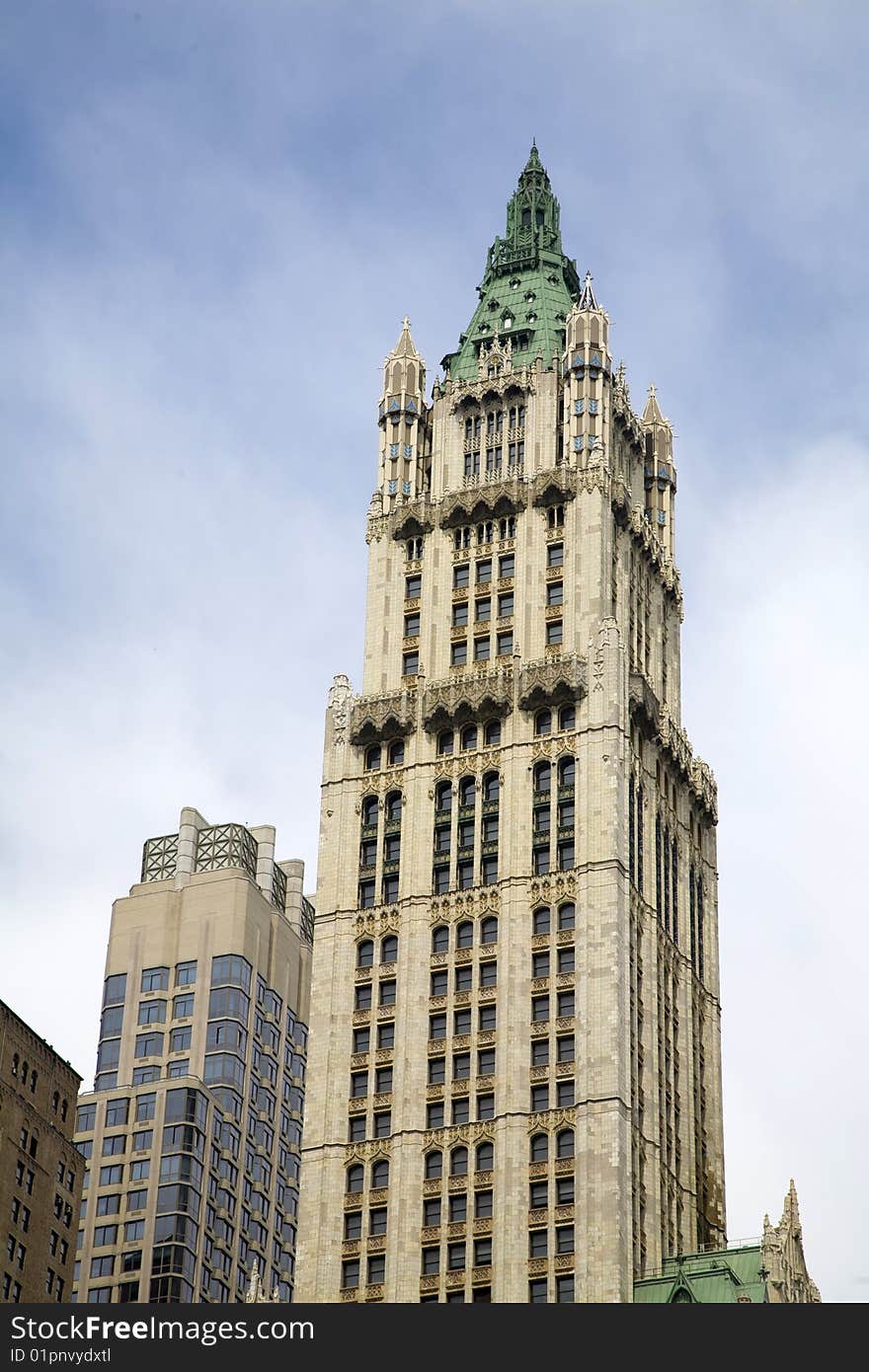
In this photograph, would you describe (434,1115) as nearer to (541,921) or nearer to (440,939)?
(440,939)

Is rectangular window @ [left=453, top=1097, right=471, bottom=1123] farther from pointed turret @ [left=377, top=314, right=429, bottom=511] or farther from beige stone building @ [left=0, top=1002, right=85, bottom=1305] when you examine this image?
pointed turret @ [left=377, top=314, right=429, bottom=511]

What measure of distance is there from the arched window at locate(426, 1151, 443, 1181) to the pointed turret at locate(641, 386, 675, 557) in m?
52.1

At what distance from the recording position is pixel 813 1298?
154 meters

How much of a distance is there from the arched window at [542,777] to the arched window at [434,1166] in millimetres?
23616

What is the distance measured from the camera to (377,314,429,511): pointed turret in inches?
7156

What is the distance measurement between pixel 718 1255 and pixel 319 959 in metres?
30.5

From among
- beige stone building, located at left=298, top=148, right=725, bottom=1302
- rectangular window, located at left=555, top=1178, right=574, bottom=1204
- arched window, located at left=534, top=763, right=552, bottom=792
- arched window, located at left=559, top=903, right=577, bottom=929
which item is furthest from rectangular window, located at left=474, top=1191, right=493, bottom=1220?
arched window, located at left=534, top=763, right=552, bottom=792

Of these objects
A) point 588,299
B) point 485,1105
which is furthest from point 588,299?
point 485,1105

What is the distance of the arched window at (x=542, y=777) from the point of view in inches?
6383

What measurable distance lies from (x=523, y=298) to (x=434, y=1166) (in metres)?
67.7

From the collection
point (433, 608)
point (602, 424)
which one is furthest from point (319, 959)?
point (602, 424)

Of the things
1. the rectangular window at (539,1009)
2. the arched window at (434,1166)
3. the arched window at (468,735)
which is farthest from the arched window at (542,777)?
the arched window at (434,1166)

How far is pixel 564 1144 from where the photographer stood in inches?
5842
